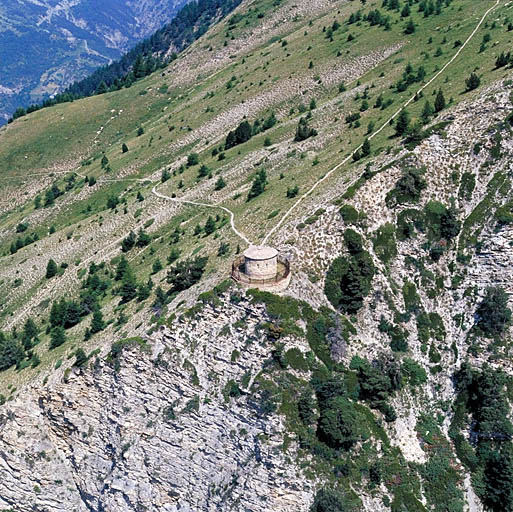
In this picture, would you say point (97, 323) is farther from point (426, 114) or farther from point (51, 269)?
point (426, 114)

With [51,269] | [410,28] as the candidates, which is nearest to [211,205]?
[51,269]

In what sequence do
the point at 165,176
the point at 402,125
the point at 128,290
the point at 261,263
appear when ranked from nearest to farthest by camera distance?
the point at 261,263, the point at 128,290, the point at 402,125, the point at 165,176

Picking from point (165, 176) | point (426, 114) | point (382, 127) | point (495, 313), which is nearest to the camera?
point (495, 313)

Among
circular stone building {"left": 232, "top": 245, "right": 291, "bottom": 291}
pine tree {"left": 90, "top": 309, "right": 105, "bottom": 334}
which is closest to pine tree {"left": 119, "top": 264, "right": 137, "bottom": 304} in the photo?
pine tree {"left": 90, "top": 309, "right": 105, "bottom": 334}

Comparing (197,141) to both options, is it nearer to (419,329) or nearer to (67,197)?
(67,197)

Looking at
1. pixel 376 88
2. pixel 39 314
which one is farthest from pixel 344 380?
pixel 376 88

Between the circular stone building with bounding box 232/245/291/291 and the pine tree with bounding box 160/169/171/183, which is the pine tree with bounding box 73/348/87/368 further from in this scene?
the pine tree with bounding box 160/169/171/183

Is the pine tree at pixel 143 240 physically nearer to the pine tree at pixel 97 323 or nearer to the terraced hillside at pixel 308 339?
the terraced hillside at pixel 308 339
